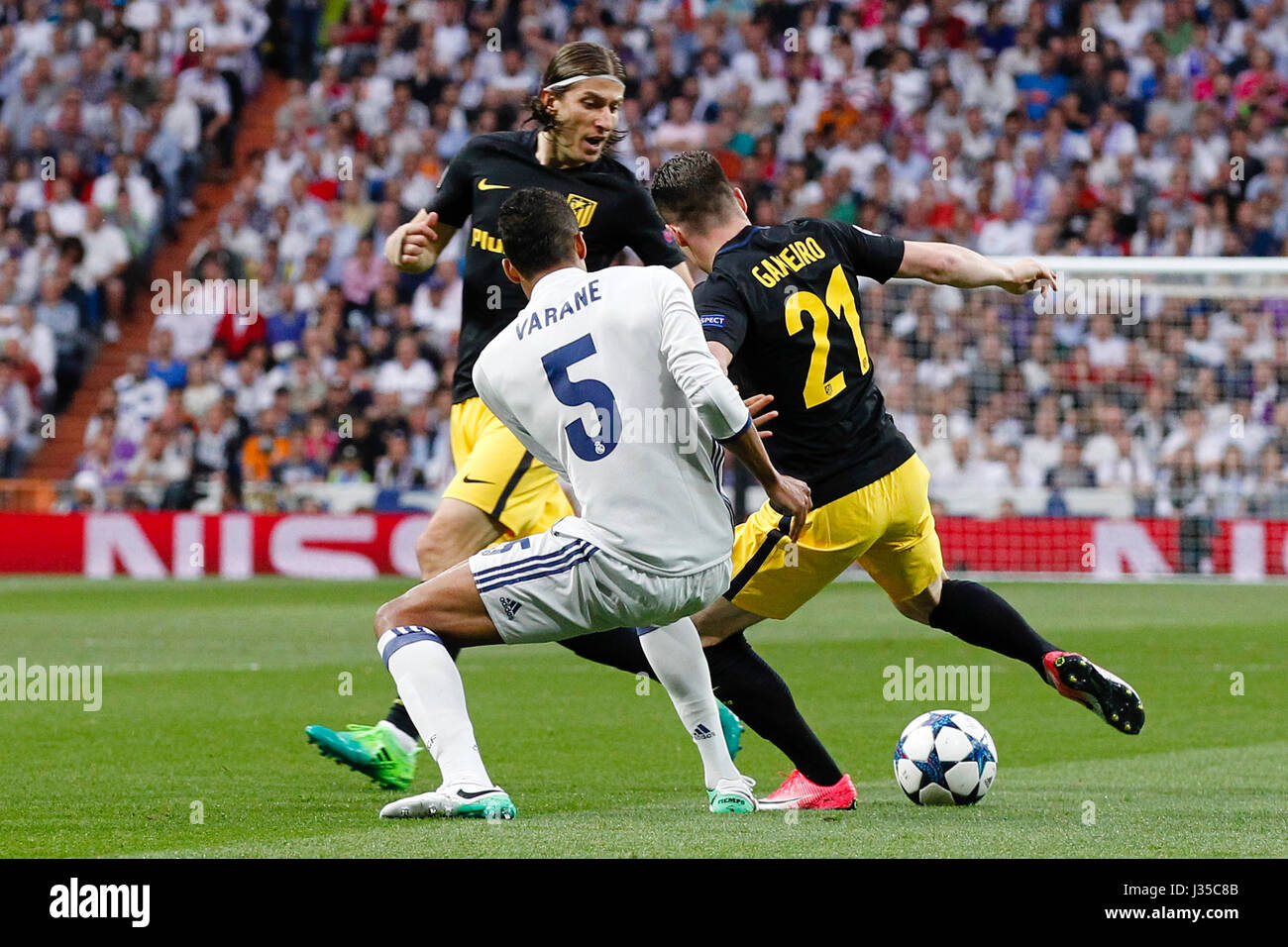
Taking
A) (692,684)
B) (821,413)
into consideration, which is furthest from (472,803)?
(821,413)

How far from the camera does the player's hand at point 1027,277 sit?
6.64 m

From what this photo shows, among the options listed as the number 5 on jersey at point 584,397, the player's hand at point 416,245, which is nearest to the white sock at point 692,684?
the number 5 on jersey at point 584,397

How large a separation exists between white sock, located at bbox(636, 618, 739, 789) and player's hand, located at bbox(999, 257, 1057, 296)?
1.72 m

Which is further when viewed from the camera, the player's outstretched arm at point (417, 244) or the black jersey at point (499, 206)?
the black jersey at point (499, 206)

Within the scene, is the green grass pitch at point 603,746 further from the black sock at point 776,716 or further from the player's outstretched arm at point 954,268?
the player's outstretched arm at point 954,268

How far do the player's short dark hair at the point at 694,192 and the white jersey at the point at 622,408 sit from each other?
29.5 inches

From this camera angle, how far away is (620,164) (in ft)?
24.2

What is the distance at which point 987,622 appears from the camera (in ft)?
22.1

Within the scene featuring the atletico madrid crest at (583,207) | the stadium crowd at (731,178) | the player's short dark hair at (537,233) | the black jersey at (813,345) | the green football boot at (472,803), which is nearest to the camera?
the green football boot at (472,803)

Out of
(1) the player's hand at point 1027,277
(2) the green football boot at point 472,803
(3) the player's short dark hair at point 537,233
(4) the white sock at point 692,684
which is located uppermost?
(3) the player's short dark hair at point 537,233

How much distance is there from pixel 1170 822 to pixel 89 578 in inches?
610

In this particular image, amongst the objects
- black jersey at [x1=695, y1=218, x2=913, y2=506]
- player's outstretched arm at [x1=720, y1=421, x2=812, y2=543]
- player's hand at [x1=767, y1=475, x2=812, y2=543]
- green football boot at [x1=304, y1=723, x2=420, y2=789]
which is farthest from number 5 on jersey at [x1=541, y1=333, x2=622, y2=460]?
green football boot at [x1=304, y1=723, x2=420, y2=789]

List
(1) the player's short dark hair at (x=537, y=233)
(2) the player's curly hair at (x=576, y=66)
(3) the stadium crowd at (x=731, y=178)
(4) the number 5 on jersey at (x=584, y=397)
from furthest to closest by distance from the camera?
(3) the stadium crowd at (x=731, y=178)
(2) the player's curly hair at (x=576, y=66)
(1) the player's short dark hair at (x=537, y=233)
(4) the number 5 on jersey at (x=584, y=397)

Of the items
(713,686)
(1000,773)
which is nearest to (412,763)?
(713,686)
